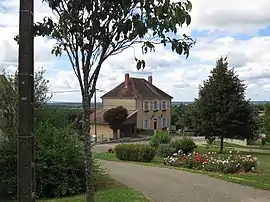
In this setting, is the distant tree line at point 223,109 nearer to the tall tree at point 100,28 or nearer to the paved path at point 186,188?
the paved path at point 186,188

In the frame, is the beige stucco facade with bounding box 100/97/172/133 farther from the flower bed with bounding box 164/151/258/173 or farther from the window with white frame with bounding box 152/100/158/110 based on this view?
the flower bed with bounding box 164/151/258/173

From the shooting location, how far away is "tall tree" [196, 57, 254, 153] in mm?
37375

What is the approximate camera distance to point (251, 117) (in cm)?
3825

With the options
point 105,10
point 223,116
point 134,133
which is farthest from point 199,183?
point 134,133

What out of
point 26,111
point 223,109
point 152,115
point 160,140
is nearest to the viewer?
point 26,111

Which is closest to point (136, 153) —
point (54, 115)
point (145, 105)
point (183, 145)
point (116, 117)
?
point (183, 145)

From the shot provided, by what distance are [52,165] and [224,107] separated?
26559mm

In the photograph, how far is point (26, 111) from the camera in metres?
3.83

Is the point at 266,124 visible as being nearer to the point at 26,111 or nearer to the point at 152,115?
the point at 152,115

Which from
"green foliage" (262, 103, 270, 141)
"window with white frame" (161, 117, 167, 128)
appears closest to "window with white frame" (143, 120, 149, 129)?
"window with white frame" (161, 117, 167, 128)

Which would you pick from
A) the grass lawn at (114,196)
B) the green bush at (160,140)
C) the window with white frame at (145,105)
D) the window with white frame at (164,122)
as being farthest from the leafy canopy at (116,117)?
the grass lawn at (114,196)

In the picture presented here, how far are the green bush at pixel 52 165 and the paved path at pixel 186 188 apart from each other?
72.7 inches

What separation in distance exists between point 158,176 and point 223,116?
883 inches

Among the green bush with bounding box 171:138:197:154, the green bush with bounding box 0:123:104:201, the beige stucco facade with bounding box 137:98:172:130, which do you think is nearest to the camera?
the green bush with bounding box 0:123:104:201
